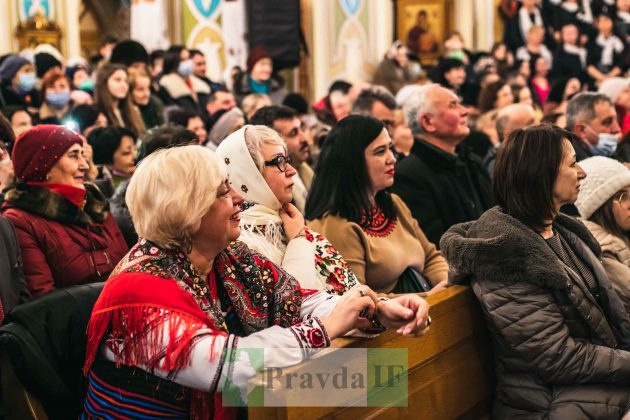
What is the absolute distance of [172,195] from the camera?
2607mm

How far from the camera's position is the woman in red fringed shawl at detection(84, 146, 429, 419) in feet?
8.13

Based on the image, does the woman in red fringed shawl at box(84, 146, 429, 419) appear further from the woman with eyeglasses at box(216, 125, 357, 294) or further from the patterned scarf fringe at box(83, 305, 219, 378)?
the woman with eyeglasses at box(216, 125, 357, 294)

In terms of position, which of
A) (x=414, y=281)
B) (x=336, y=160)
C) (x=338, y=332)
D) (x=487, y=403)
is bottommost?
(x=487, y=403)

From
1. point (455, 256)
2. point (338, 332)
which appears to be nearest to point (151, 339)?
point (338, 332)

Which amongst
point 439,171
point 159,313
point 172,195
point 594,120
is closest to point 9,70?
point 439,171

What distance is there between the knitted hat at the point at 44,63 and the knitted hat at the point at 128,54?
0.61m

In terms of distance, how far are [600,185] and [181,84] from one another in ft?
20.5

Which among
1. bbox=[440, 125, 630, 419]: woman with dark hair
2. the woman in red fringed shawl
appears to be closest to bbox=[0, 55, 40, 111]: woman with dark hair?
bbox=[440, 125, 630, 419]: woman with dark hair

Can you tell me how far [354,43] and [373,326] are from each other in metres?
10.5

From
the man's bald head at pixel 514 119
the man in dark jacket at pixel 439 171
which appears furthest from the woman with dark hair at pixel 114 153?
the man's bald head at pixel 514 119

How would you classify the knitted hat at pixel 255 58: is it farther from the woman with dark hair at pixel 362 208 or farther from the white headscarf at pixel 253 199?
the white headscarf at pixel 253 199

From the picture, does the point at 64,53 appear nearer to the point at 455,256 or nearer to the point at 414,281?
the point at 414,281

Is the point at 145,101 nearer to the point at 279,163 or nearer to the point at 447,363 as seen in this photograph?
the point at 279,163

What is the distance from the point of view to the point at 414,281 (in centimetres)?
427
